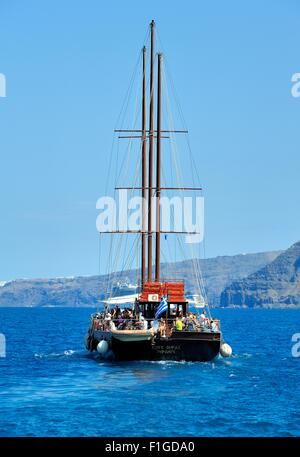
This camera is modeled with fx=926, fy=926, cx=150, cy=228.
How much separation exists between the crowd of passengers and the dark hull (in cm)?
81

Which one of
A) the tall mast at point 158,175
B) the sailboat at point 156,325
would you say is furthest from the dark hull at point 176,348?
the tall mast at point 158,175

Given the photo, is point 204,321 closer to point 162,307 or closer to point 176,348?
point 162,307

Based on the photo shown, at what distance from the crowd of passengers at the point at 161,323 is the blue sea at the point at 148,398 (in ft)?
7.95

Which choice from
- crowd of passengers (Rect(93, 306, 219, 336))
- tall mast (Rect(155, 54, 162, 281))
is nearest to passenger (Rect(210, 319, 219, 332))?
crowd of passengers (Rect(93, 306, 219, 336))

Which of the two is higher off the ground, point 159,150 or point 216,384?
point 159,150

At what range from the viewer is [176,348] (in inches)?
2231

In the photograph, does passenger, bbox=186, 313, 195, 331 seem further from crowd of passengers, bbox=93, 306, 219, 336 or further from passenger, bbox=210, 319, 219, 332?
passenger, bbox=210, 319, 219, 332

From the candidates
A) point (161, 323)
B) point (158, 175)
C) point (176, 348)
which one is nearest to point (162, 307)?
point (161, 323)

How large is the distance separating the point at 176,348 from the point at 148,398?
49.0 feet
